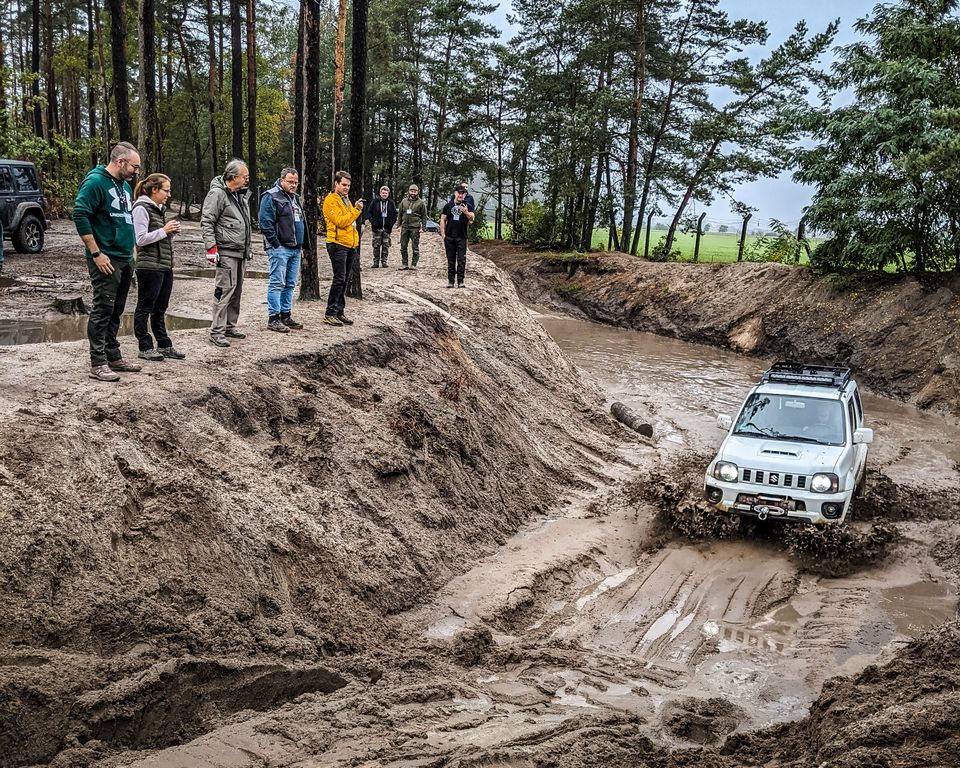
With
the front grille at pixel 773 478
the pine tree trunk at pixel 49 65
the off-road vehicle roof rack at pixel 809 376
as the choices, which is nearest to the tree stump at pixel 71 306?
the front grille at pixel 773 478

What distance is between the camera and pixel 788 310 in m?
24.5

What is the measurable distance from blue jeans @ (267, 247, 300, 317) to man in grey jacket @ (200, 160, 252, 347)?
2.61 feet

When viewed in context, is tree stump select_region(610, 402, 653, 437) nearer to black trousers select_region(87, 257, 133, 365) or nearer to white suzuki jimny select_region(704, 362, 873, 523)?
white suzuki jimny select_region(704, 362, 873, 523)

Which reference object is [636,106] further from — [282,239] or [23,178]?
[282,239]

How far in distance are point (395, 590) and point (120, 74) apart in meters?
12.7

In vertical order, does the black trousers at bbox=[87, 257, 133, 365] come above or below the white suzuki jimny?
above

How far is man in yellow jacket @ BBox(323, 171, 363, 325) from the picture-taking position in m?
12.1

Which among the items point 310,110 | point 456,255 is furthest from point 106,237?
point 456,255

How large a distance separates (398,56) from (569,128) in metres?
15.1

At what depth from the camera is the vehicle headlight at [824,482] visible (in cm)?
969

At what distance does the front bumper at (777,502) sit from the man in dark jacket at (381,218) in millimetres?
11627

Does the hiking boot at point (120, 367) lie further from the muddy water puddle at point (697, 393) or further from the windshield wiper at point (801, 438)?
the muddy water puddle at point (697, 393)

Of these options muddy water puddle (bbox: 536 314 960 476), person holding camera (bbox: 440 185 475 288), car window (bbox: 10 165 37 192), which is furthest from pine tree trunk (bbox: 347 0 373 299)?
car window (bbox: 10 165 37 192)

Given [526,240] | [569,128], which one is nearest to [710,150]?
[569,128]
